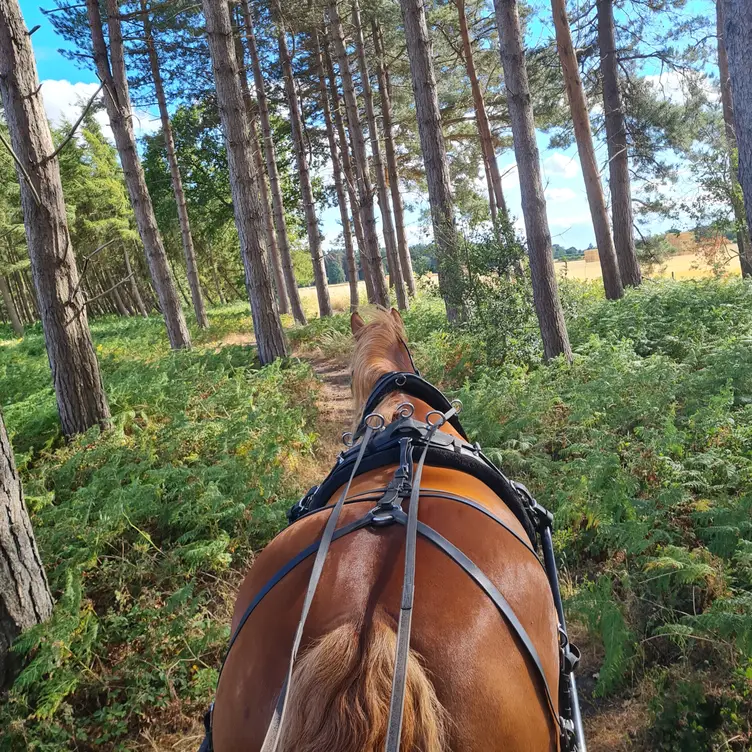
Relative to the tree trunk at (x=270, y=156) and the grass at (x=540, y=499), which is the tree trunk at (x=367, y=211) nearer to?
the tree trunk at (x=270, y=156)

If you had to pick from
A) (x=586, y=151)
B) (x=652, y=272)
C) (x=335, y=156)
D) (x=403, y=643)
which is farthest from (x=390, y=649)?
(x=652, y=272)

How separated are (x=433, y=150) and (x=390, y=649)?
8628 mm

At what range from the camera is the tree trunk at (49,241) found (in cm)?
512

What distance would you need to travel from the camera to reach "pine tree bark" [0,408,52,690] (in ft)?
9.24

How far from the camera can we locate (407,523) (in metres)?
1.51

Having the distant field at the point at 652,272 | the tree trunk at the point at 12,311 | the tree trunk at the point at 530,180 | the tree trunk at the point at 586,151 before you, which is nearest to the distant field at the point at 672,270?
the distant field at the point at 652,272

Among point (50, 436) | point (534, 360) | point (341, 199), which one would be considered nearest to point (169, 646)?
point (50, 436)

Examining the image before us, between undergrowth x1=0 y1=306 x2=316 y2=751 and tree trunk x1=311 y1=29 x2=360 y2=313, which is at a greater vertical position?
tree trunk x1=311 y1=29 x2=360 y2=313

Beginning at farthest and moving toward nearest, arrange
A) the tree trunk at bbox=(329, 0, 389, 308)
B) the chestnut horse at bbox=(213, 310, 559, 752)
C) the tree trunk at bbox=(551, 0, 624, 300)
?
the tree trunk at bbox=(329, 0, 389, 308) < the tree trunk at bbox=(551, 0, 624, 300) < the chestnut horse at bbox=(213, 310, 559, 752)

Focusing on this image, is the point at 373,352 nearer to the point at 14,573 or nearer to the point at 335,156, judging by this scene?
the point at 14,573

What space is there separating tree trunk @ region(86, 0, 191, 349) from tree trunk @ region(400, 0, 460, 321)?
5.56 metres

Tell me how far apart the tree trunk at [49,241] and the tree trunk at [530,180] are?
532 cm

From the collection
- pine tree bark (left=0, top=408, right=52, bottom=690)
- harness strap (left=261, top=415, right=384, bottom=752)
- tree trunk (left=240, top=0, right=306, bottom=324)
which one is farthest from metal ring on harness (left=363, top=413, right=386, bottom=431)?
tree trunk (left=240, top=0, right=306, bottom=324)

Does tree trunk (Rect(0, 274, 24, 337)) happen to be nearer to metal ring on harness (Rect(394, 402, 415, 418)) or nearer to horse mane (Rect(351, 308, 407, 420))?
horse mane (Rect(351, 308, 407, 420))
